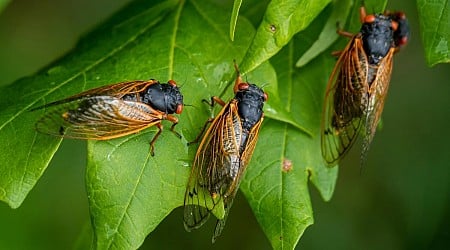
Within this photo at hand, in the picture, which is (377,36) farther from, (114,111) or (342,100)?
(114,111)

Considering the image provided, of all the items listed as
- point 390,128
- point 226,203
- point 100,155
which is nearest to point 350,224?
point 390,128

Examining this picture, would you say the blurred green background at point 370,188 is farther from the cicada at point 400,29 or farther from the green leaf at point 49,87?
the green leaf at point 49,87

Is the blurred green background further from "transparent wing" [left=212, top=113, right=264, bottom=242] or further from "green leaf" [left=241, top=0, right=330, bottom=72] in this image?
"green leaf" [left=241, top=0, right=330, bottom=72]

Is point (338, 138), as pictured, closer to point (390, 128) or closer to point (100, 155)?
point (100, 155)

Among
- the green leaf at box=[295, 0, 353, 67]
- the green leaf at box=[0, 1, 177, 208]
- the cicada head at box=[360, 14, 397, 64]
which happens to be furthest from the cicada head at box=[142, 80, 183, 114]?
the cicada head at box=[360, 14, 397, 64]

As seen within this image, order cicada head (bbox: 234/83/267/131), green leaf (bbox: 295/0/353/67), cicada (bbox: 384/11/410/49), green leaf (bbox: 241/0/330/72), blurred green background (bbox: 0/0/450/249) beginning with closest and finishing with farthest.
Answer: green leaf (bbox: 241/0/330/72) → cicada head (bbox: 234/83/267/131) → green leaf (bbox: 295/0/353/67) → cicada (bbox: 384/11/410/49) → blurred green background (bbox: 0/0/450/249)

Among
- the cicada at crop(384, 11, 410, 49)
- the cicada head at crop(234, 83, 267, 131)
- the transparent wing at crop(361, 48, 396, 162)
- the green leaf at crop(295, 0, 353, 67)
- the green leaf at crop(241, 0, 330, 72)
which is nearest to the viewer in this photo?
the green leaf at crop(241, 0, 330, 72)
